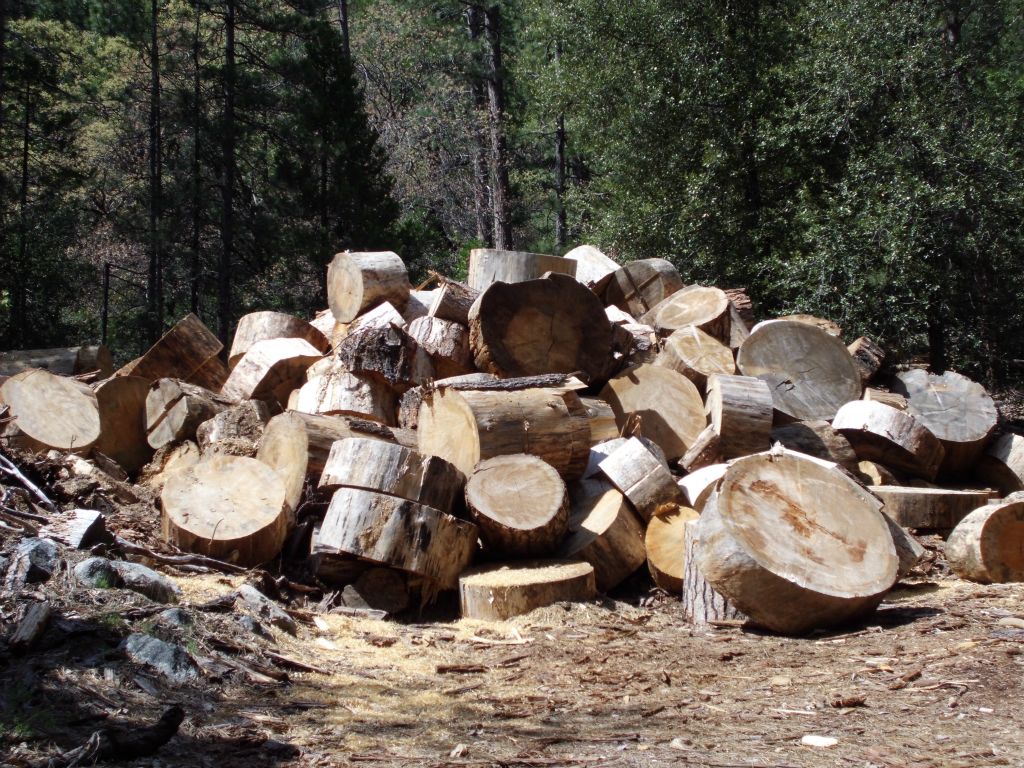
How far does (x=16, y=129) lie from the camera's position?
21.6 m

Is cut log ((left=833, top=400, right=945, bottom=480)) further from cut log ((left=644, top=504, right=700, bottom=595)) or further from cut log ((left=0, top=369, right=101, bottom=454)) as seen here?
cut log ((left=0, top=369, right=101, bottom=454))

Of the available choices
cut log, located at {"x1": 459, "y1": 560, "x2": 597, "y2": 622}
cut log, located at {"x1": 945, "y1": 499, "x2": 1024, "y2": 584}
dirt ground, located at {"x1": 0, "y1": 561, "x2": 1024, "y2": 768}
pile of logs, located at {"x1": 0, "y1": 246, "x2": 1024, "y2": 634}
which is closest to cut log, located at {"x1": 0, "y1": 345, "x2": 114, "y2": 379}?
pile of logs, located at {"x1": 0, "y1": 246, "x2": 1024, "y2": 634}

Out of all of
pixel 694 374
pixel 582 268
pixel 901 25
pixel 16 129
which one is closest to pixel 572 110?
pixel 901 25

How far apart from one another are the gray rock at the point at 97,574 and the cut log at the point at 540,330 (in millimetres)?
4081

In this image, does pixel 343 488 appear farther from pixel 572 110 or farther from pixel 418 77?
pixel 418 77

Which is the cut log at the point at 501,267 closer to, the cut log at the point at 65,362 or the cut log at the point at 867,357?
the cut log at the point at 867,357

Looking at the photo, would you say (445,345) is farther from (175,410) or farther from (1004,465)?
(1004,465)

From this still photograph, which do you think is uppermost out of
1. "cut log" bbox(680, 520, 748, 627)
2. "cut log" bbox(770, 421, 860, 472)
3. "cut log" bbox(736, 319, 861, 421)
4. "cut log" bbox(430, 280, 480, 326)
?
"cut log" bbox(430, 280, 480, 326)

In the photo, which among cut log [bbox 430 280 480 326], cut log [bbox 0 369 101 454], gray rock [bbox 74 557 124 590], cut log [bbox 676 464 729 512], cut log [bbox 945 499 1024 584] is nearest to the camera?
gray rock [bbox 74 557 124 590]

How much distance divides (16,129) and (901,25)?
18035mm

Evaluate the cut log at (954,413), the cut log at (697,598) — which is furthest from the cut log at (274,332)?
the cut log at (954,413)

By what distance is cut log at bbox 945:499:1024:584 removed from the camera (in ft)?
23.4

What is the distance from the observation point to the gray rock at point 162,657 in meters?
4.49

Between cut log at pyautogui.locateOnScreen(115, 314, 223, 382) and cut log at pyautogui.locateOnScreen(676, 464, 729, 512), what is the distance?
17.0ft
